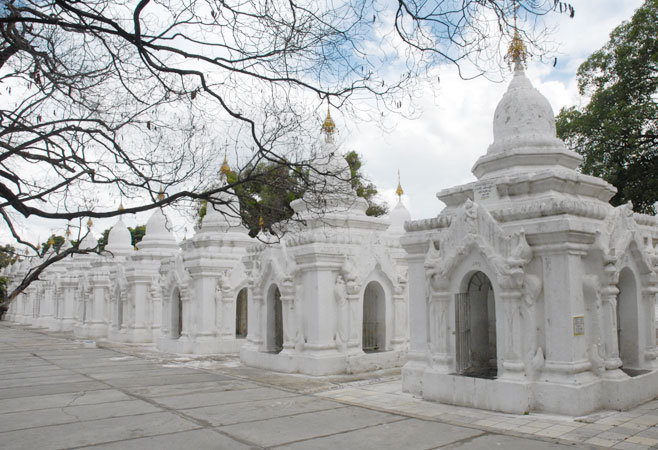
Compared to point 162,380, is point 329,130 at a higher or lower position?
higher

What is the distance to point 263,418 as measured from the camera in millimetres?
8672

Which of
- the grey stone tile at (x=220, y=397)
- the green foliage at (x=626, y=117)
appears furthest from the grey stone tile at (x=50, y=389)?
the green foliage at (x=626, y=117)

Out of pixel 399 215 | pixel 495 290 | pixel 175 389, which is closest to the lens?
pixel 495 290

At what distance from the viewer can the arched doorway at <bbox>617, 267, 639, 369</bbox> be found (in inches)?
386

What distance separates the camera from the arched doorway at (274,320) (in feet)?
48.3

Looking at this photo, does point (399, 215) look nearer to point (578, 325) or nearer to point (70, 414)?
point (578, 325)

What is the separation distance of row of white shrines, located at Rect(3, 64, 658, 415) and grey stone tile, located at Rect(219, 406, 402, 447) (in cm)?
150

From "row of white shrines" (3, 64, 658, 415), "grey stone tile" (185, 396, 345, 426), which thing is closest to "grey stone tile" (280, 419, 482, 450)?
"row of white shrines" (3, 64, 658, 415)

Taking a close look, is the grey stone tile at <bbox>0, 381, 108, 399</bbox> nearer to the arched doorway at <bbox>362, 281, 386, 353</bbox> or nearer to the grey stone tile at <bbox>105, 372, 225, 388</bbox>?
the grey stone tile at <bbox>105, 372, 225, 388</bbox>

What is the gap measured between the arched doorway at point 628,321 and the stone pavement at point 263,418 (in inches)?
36.3

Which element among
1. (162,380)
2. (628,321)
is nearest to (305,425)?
(162,380)

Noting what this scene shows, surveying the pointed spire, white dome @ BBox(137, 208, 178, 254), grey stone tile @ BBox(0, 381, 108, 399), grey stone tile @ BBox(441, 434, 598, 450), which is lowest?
grey stone tile @ BBox(0, 381, 108, 399)

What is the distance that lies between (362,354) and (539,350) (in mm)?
5543

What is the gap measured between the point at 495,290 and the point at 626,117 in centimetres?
1292
